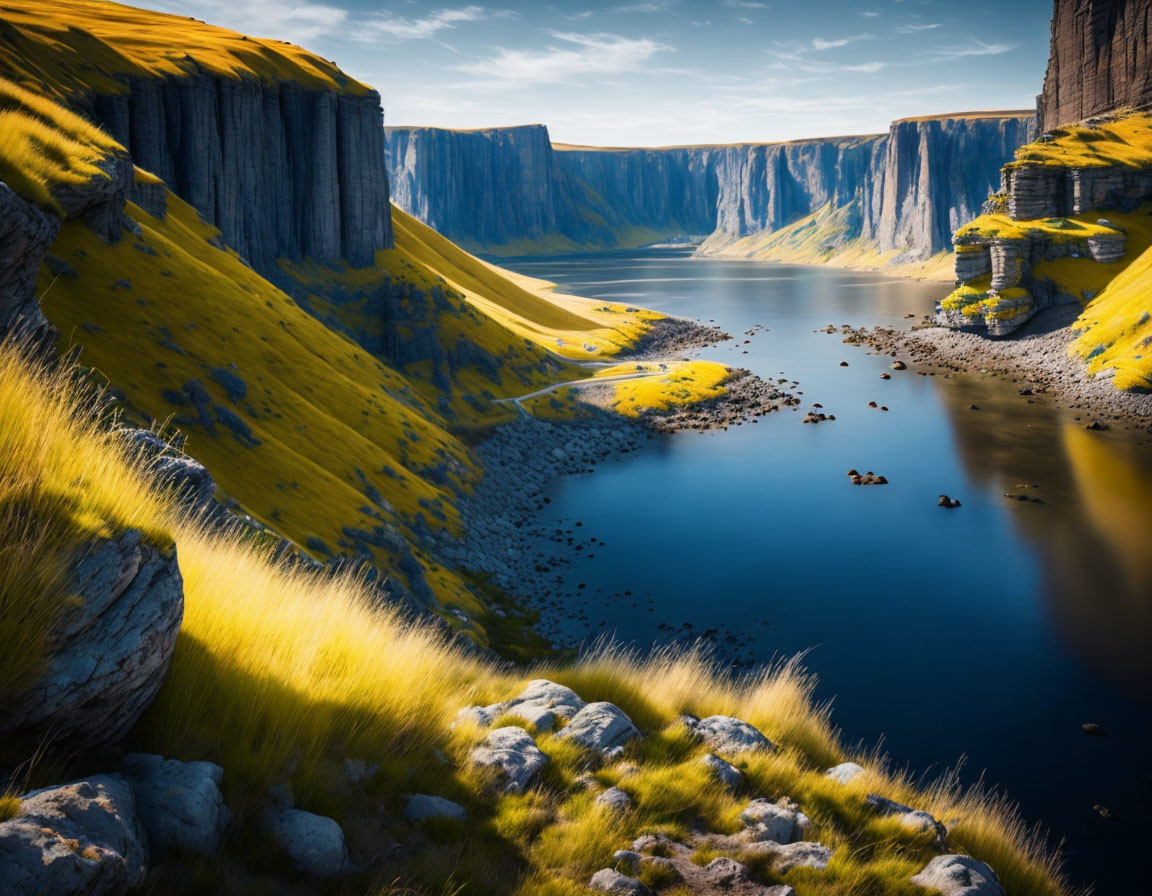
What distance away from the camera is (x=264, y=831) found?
630 centimetres

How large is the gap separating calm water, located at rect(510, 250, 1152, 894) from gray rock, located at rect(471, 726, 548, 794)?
24.9m

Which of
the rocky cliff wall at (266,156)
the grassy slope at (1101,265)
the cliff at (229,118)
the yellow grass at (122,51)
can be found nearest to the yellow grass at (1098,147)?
the grassy slope at (1101,265)

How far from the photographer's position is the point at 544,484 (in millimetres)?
67875

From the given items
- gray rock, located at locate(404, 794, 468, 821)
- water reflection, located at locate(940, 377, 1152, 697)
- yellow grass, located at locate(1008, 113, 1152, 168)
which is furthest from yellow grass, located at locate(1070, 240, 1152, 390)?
gray rock, located at locate(404, 794, 468, 821)

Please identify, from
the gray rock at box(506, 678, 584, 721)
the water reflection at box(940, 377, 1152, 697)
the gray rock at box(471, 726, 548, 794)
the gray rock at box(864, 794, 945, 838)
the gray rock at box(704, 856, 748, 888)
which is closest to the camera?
the gray rock at box(704, 856, 748, 888)

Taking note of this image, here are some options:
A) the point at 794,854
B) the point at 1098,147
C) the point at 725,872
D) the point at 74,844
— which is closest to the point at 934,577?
the point at 794,854

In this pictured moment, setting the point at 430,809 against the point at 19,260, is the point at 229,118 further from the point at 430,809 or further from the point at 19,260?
the point at 430,809

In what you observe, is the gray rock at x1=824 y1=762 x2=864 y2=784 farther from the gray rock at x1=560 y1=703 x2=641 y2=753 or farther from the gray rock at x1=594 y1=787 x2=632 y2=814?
the gray rock at x1=594 y1=787 x2=632 y2=814

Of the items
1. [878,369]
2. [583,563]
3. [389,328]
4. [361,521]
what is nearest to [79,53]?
[389,328]

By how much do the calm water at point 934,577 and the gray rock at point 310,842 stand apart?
27.8 m

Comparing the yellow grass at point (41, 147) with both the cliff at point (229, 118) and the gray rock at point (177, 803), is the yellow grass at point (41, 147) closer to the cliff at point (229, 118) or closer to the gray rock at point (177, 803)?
the gray rock at point (177, 803)

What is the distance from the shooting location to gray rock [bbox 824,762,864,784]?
10.6 meters

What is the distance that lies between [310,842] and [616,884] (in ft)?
9.28

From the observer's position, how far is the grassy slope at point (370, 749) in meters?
6.66
